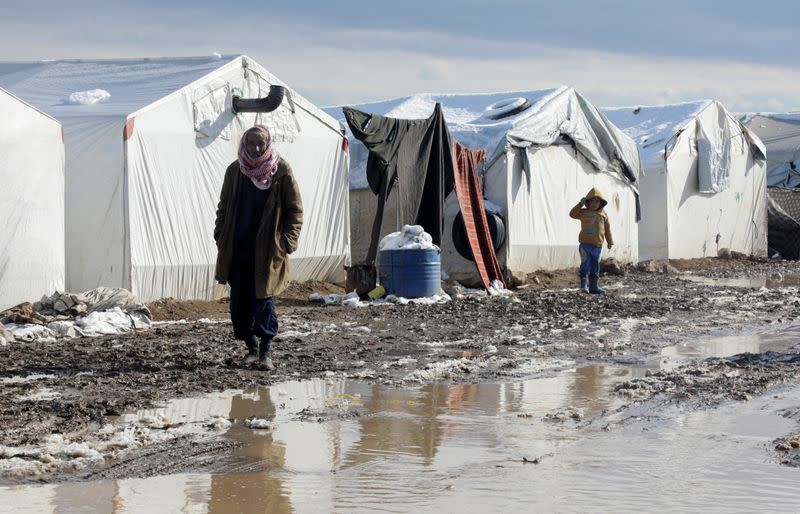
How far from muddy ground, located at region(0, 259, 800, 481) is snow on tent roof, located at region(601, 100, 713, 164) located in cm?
995

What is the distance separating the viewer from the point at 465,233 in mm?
17609

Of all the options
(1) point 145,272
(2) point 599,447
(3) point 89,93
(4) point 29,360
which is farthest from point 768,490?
(3) point 89,93

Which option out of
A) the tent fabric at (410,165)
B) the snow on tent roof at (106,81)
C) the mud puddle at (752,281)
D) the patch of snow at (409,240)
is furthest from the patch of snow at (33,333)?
the mud puddle at (752,281)

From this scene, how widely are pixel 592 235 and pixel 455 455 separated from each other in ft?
38.1

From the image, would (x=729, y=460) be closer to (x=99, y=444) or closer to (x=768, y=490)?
(x=768, y=490)

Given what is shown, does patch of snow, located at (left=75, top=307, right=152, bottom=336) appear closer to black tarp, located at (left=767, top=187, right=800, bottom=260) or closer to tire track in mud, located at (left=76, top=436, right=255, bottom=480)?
tire track in mud, located at (left=76, top=436, right=255, bottom=480)

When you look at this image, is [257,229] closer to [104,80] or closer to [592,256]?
[104,80]

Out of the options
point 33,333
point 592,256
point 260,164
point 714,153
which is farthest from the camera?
point 714,153

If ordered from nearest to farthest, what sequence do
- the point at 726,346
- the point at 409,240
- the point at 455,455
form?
the point at 455,455, the point at 726,346, the point at 409,240

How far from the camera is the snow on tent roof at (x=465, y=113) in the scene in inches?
755

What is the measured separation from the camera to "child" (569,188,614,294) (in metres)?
16.8

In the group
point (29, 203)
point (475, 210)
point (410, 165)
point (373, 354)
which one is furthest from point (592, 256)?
point (29, 203)

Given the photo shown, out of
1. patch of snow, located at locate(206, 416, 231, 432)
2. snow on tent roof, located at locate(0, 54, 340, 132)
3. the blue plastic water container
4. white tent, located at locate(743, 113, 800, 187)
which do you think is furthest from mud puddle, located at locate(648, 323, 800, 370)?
white tent, located at locate(743, 113, 800, 187)

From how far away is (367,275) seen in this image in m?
15.5
